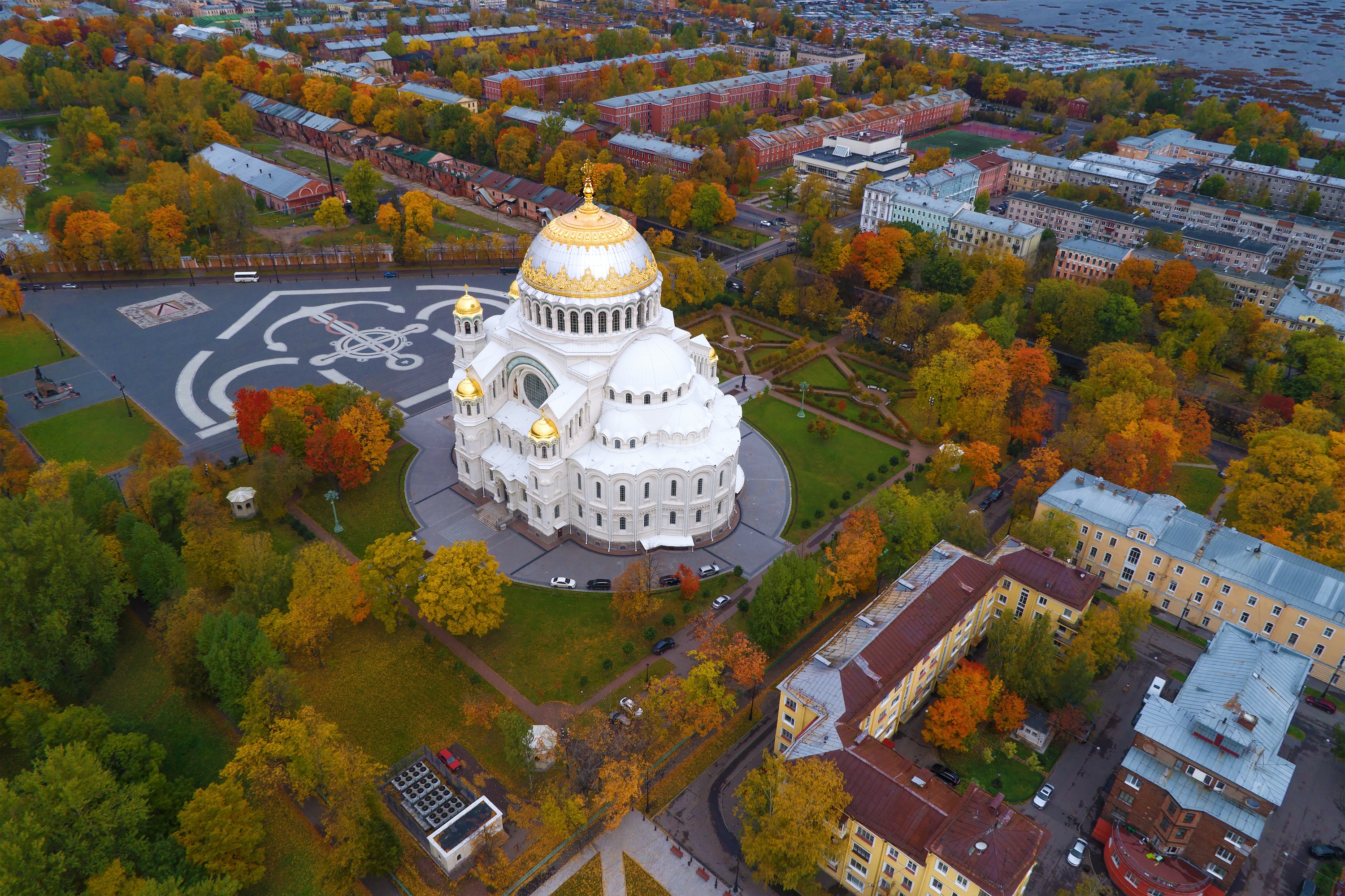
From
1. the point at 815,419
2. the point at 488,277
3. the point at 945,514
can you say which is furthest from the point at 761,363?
the point at 488,277

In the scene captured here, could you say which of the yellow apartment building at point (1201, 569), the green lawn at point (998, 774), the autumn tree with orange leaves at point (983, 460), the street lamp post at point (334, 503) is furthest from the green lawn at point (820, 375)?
the street lamp post at point (334, 503)

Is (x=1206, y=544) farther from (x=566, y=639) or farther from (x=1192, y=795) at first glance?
(x=566, y=639)

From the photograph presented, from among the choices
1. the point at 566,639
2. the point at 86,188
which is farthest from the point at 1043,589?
the point at 86,188

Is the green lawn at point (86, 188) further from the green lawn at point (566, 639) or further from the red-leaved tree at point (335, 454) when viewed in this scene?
the green lawn at point (566, 639)

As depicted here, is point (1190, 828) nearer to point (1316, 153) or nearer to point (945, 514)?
point (945, 514)

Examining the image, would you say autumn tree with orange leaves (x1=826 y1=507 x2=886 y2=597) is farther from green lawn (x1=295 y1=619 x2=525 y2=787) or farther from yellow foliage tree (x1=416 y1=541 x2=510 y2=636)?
green lawn (x1=295 y1=619 x2=525 y2=787)

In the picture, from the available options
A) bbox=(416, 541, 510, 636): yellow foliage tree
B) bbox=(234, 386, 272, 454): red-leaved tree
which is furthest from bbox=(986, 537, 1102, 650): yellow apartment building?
bbox=(234, 386, 272, 454): red-leaved tree

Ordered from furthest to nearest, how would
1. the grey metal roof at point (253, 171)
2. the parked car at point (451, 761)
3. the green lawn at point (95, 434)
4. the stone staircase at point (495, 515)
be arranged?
1. the grey metal roof at point (253, 171)
2. the green lawn at point (95, 434)
3. the stone staircase at point (495, 515)
4. the parked car at point (451, 761)
